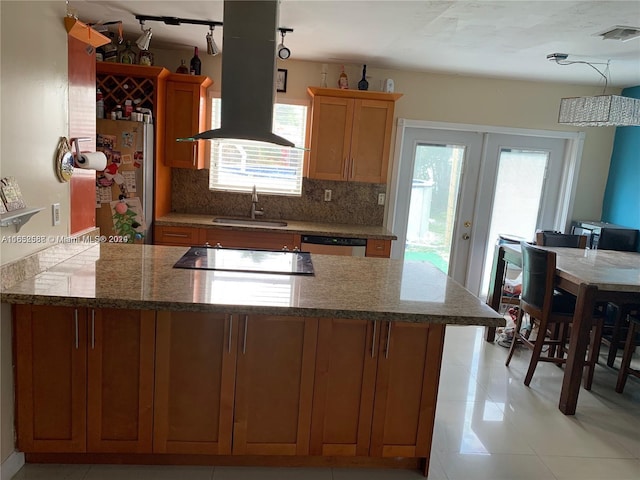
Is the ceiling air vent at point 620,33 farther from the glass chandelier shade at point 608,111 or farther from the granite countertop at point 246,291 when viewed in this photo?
the granite countertop at point 246,291

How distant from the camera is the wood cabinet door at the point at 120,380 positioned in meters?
1.98

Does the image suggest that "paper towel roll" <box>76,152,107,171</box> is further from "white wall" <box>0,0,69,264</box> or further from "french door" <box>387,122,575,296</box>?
"french door" <box>387,122,575,296</box>

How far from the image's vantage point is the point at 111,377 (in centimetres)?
202

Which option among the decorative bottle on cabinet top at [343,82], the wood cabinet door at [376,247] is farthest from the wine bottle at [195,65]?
the wood cabinet door at [376,247]

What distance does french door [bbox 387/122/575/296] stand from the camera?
4.79 m

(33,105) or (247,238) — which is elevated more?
(33,105)

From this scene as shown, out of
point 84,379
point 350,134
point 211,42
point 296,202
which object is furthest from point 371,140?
point 84,379

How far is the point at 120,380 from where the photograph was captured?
203cm

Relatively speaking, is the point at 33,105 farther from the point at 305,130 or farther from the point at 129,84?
the point at 305,130

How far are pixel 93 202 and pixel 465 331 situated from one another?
3.32 metres

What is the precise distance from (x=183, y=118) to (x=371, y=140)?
5.69ft

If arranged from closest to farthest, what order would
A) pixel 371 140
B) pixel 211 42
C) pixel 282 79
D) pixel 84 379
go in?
pixel 84 379 < pixel 211 42 < pixel 371 140 < pixel 282 79

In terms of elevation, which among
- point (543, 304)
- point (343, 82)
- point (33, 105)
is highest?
point (343, 82)

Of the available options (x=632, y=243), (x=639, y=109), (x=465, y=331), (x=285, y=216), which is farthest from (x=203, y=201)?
(x=632, y=243)
